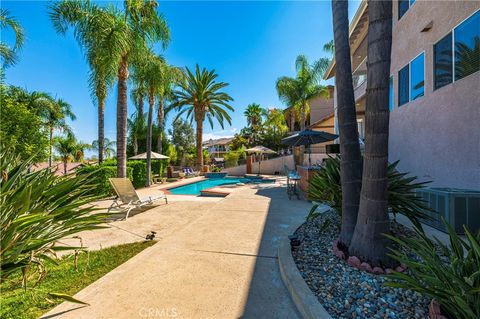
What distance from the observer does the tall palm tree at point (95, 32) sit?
902 centimetres

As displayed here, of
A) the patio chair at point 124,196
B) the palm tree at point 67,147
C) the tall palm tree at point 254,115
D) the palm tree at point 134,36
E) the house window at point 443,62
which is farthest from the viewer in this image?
the tall palm tree at point 254,115

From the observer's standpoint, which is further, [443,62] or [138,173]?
[138,173]

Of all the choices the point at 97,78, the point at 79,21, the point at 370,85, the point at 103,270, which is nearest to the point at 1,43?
the point at 79,21

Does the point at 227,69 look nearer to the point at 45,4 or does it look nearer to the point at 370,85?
the point at 45,4

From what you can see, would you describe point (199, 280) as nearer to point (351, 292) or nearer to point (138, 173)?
point (351, 292)

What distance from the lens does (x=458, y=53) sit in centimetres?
598

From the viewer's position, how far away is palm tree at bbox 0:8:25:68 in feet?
29.6

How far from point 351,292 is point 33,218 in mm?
3272

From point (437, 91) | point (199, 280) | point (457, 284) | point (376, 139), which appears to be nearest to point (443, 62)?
point (437, 91)

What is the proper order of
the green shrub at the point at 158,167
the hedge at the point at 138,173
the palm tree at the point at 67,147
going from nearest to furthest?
the hedge at the point at 138,173
the green shrub at the point at 158,167
the palm tree at the point at 67,147

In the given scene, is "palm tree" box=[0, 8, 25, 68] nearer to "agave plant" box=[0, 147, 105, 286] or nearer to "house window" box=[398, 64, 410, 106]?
"agave plant" box=[0, 147, 105, 286]

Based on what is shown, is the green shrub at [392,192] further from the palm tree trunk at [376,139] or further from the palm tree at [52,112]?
the palm tree at [52,112]

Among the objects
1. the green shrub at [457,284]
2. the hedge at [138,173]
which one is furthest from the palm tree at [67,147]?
the green shrub at [457,284]

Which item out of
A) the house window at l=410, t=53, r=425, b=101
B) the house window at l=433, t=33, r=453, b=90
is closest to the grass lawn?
the house window at l=433, t=33, r=453, b=90
